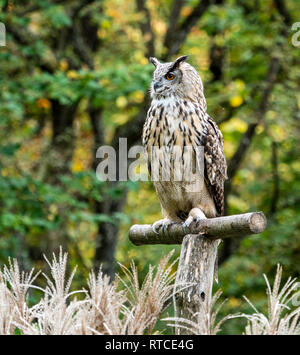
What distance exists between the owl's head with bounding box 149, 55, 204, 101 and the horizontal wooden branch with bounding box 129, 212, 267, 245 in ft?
2.55

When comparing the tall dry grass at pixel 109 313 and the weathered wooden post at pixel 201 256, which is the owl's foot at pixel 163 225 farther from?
the tall dry grass at pixel 109 313

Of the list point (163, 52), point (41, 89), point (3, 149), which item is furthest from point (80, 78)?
point (163, 52)

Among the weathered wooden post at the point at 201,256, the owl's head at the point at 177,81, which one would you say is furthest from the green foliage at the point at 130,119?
the weathered wooden post at the point at 201,256

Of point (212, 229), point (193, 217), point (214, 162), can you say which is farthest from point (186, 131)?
point (212, 229)

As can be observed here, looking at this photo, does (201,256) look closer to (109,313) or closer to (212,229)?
(212,229)

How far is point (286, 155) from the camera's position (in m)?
7.84

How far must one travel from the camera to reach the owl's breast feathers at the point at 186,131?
135 inches

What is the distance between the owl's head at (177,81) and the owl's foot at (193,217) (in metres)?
0.67

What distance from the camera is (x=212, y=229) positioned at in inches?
110

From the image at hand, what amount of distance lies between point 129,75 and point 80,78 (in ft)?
1.59

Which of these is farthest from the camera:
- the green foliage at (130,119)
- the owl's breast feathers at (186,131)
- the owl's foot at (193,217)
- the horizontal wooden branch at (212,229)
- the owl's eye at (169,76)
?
the green foliage at (130,119)

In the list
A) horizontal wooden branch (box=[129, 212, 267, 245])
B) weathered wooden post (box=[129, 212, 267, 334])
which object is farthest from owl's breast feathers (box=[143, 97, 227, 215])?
weathered wooden post (box=[129, 212, 267, 334])
